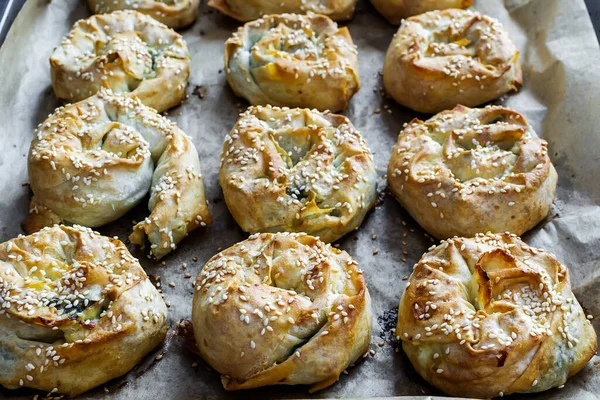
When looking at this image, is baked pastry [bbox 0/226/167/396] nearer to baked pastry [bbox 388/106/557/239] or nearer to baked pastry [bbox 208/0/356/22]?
baked pastry [bbox 388/106/557/239]

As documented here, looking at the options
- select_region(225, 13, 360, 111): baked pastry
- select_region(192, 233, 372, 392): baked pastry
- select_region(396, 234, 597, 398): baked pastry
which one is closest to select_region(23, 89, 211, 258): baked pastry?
select_region(192, 233, 372, 392): baked pastry

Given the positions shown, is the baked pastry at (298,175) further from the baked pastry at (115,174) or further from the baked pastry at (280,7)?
the baked pastry at (280,7)

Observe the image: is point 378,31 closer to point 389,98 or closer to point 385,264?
point 389,98

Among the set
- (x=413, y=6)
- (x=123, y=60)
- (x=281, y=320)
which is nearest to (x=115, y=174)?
(x=123, y=60)

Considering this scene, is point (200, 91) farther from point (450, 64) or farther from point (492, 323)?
point (492, 323)

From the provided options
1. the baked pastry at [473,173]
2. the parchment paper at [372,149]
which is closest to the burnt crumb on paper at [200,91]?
the parchment paper at [372,149]

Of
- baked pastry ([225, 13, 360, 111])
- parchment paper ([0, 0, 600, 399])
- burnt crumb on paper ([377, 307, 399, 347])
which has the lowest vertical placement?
burnt crumb on paper ([377, 307, 399, 347])
